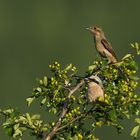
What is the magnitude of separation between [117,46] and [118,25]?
7780 mm

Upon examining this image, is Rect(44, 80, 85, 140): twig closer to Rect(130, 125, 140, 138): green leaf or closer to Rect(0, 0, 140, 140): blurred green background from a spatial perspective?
Rect(130, 125, 140, 138): green leaf

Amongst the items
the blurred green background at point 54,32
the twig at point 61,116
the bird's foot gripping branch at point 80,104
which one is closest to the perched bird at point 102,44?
the bird's foot gripping branch at point 80,104

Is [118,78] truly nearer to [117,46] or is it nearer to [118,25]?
[117,46]

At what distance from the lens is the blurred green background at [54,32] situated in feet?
218

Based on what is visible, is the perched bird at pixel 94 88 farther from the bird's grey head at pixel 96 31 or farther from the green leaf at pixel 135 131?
the bird's grey head at pixel 96 31

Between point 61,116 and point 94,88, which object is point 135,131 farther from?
point 94,88

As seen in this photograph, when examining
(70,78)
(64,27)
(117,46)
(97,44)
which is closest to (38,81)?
(70,78)

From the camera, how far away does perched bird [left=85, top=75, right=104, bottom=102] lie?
10.6 metres

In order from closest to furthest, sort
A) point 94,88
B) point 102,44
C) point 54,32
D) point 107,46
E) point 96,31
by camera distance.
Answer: point 94,88 → point 107,46 → point 102,44 → point 96,31 → point 54,32

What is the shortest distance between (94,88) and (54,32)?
67.4m

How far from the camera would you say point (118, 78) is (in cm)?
1095

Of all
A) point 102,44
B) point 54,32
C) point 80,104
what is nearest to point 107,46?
point 102,44

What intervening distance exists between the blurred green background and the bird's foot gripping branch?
46.8 m

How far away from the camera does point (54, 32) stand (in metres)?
78.1
